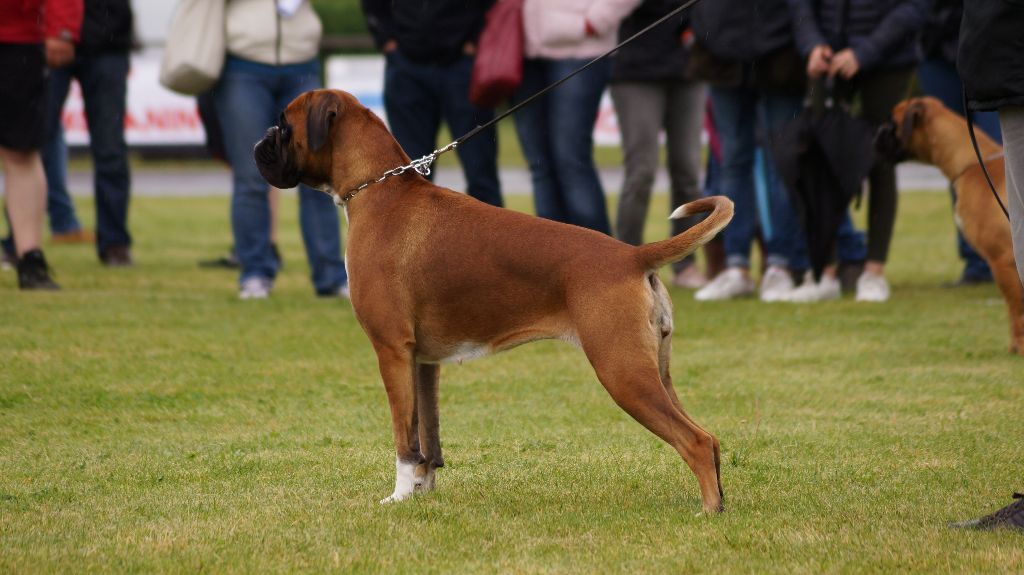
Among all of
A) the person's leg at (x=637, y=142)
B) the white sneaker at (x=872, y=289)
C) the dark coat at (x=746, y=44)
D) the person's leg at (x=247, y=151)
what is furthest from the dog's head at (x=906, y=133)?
the person's leg at (x=247, y=151)

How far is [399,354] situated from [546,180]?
5076mm

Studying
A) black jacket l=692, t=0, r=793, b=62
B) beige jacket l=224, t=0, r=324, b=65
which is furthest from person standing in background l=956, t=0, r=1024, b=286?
beige jacket l=224, t=0, r=324, b=65

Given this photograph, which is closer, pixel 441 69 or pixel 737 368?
pixel 737 368

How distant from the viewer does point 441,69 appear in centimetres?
908

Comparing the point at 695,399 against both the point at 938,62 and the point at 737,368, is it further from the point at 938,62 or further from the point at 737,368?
the point at 938,62

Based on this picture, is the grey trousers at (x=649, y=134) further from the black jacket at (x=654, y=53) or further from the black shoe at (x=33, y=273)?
the black shoe at (x=33, y=273)

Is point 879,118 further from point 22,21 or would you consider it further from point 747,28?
point 22,21

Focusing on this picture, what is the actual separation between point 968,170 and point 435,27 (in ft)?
11.1

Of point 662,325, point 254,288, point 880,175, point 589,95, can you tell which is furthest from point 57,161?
point 662,325

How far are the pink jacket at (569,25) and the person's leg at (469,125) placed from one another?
0.47m

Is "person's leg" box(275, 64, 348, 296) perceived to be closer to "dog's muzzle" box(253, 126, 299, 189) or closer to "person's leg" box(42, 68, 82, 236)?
"person's leg" box(42, 68, 82, 236)

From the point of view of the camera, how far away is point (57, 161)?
12234 millimetres


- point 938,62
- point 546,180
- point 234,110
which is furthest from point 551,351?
point 938,62

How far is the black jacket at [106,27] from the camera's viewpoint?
1070cm
